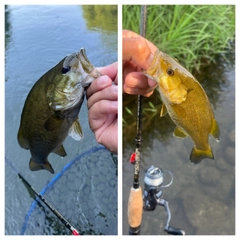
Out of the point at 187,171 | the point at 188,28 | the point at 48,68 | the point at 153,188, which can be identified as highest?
the point at 48,68

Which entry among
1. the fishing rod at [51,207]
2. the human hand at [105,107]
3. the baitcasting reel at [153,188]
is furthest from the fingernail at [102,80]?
the baitcasting reel at [153,188]

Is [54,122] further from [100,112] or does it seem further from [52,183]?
[52,183]

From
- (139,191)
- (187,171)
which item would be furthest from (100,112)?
(187,171)

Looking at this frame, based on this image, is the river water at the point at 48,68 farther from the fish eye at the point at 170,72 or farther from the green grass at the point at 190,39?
the green grass at the point at 190,39

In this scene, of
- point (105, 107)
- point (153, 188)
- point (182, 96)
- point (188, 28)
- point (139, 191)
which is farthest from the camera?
point (188, 28)

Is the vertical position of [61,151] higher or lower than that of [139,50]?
lower

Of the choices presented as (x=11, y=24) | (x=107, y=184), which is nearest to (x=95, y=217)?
(x=107, y=184)
